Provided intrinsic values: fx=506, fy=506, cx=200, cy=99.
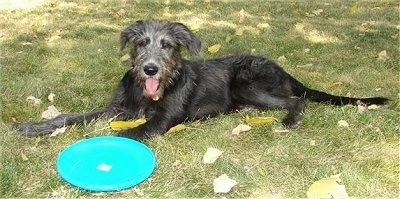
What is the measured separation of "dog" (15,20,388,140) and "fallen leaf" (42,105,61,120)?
0.38 m

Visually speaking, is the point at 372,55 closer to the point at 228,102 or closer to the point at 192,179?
the point at 228,102

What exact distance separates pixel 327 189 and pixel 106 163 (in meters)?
1.80

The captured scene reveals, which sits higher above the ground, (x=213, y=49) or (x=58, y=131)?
(x=58, y=131)

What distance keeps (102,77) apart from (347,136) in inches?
133

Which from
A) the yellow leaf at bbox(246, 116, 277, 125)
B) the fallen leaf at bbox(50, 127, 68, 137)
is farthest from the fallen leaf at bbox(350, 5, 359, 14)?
the fallen leaf at bbox(50, 127, 68, 137)

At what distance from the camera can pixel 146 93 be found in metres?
5.23

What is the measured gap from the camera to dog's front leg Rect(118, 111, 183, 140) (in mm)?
4836

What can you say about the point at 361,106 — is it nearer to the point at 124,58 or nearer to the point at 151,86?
the point at 151,86

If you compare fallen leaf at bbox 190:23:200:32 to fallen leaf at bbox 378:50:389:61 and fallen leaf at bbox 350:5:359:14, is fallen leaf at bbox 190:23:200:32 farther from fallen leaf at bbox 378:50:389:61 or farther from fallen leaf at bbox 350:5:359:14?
fallen leaf at bbox 350:5:359:14

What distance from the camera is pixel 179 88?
539cm

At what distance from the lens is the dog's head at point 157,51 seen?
5027 millimetres

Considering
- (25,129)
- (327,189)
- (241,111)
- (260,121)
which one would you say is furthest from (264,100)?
(25,129)

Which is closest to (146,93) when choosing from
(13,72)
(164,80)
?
(164,80)

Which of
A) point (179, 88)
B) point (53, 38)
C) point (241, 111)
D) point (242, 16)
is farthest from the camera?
point (242, 16)
